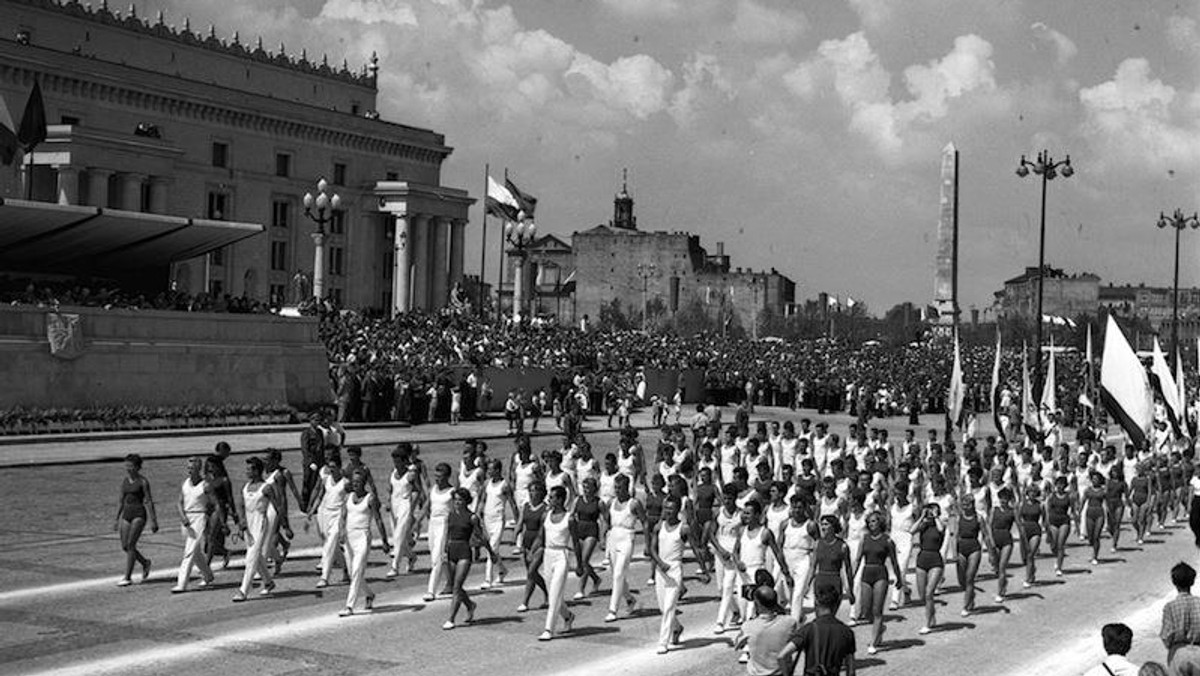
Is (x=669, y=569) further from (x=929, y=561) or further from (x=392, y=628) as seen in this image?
(x=929, y=561)

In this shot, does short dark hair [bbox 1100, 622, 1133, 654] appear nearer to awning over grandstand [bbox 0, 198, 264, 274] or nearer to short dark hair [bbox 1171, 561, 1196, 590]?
short dark hair [bbox 1171, 561, 1196, 590]

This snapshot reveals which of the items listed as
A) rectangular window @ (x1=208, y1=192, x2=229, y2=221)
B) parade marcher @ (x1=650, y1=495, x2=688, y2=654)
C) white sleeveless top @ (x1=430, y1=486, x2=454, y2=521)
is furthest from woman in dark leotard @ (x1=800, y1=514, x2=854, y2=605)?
rectangular window @ (x1=208, y1=192, x2=229, y2=221)

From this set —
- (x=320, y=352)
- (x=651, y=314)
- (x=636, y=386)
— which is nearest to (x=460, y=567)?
(x=320, y=352)

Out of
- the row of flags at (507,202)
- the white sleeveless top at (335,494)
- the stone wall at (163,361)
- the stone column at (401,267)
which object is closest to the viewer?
the white sleeveless top at (335,494)

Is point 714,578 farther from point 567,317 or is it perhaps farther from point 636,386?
point 567,317

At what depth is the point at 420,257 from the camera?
8644 cm

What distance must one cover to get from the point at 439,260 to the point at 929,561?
73.8m

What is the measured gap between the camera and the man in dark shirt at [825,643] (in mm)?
9516

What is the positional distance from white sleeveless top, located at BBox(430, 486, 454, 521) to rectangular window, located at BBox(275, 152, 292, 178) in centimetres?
6935

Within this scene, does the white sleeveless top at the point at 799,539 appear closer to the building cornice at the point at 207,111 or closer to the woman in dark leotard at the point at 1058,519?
the woman in dark leotard at the point at 1058,519

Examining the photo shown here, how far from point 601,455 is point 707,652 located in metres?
20.9

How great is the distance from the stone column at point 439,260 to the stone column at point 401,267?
7.02 ft

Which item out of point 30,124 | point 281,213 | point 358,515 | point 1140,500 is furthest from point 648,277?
point 358,515

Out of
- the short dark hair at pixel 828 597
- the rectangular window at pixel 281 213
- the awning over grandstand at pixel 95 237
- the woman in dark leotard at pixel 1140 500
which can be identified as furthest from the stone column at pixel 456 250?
the short dark hair at pixel 828 597
